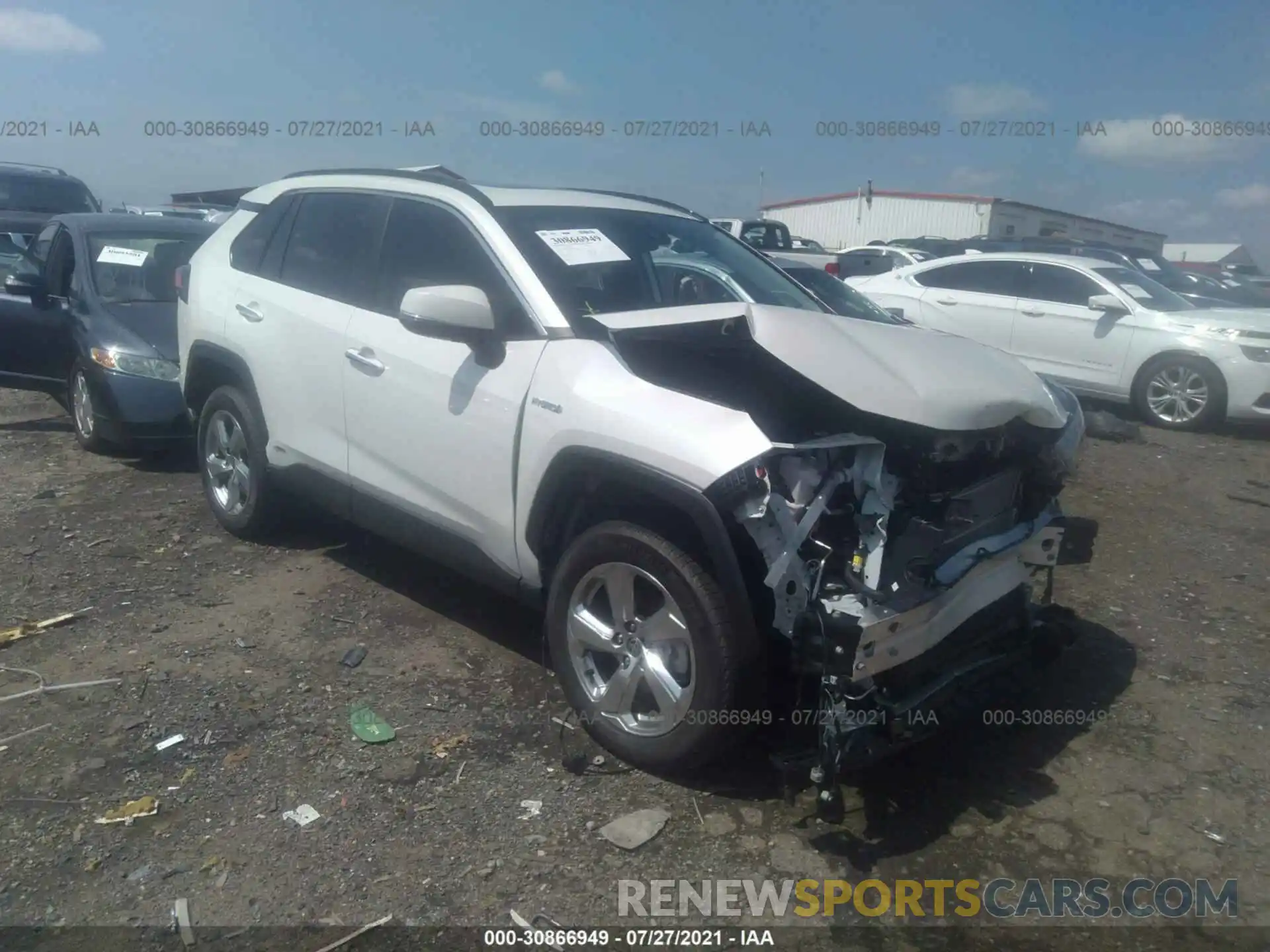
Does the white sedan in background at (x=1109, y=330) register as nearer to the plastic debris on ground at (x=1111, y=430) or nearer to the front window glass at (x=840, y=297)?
the plastic debris on ground at (x=1111, y=430)

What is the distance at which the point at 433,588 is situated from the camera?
500 centimetres

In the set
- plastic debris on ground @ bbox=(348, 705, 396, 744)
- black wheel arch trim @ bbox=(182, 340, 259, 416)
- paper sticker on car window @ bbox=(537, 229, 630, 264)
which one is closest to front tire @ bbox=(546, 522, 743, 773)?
plastic debris on ground @ bbox=(348, 705, 396, 744)

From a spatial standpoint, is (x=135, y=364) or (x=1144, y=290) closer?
(x=135, y=364)

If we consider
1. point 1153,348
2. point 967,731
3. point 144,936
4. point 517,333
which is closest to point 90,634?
point 144,936

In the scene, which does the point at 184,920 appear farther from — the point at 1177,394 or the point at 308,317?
the point at 1177,394

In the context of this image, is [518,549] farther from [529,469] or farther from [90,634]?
[90,634]

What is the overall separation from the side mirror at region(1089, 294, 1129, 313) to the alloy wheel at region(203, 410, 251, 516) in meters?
8.00

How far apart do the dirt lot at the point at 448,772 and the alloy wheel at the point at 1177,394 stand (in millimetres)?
4681

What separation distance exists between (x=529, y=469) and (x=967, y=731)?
191 cm

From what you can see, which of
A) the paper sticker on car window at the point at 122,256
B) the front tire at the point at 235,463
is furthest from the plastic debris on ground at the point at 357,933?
the paper sticker on car window at the point at 122,256

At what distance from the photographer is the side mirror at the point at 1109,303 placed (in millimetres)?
9672

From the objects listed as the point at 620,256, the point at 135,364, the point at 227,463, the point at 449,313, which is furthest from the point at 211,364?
the point at 620,256

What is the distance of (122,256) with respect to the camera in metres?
7.43

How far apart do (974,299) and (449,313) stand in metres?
8.43
